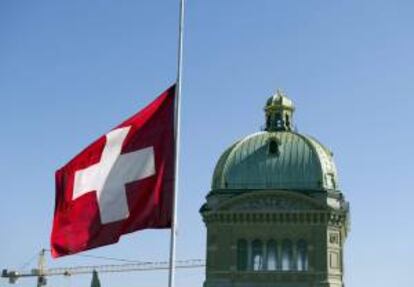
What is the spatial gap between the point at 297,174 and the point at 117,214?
Answer: 66.7 meters

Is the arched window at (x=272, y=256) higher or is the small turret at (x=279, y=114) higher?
the small turret at (x=279, y=114)

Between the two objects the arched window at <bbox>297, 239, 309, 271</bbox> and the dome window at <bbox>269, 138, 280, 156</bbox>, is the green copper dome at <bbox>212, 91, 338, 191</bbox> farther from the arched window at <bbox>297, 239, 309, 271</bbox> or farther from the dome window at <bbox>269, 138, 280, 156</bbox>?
the arched window at <bbox>297, 239, 309, 271</bbox>

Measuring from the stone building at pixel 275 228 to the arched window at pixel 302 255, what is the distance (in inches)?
3.9

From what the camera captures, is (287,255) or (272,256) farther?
(272,256)

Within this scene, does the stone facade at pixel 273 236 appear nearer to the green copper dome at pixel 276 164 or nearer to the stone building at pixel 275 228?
the stone building at pixel 275 228

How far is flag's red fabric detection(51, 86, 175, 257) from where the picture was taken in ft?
88.1

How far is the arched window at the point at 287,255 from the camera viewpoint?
89.3m

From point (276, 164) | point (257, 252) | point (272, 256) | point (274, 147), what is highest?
point (274, 147)

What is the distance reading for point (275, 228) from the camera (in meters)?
89.3

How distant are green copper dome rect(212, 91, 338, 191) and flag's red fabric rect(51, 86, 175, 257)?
64391 mm

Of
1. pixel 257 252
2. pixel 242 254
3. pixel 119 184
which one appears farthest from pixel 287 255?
pixel 119 184

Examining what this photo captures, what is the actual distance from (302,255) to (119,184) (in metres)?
64.1

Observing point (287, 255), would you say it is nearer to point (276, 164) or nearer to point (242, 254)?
point (242, 254)

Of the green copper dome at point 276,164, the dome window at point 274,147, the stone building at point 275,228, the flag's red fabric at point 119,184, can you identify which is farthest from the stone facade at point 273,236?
the flag's red fabric at point 119,184
